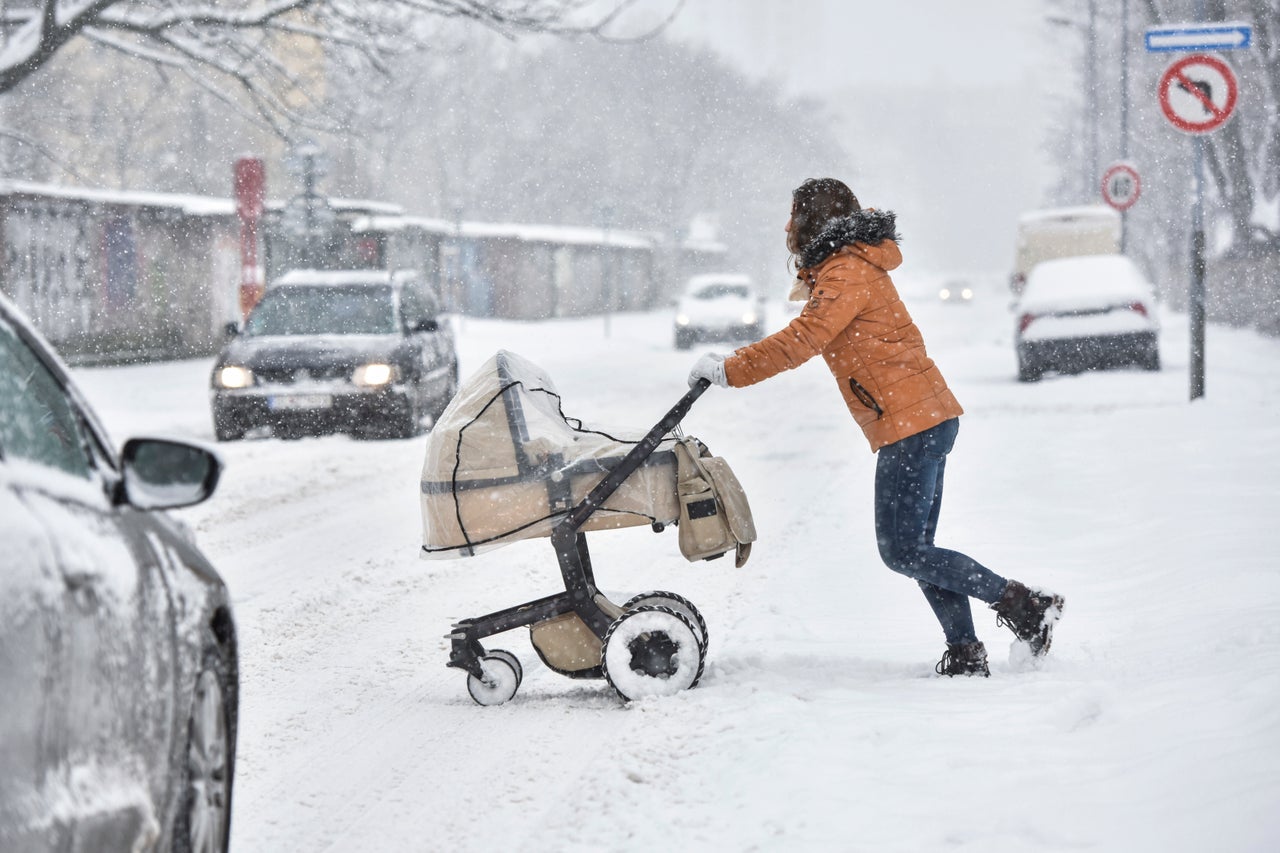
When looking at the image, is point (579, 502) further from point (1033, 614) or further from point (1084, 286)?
point (1084, 286)

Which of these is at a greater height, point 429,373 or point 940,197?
point 940,197

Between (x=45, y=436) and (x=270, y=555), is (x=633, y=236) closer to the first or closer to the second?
(x=270, y=555)

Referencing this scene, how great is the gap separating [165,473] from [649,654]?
2424 mm

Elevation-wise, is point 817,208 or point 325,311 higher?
point 325,311

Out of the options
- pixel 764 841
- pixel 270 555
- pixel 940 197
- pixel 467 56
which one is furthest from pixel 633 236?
pixel 940 197

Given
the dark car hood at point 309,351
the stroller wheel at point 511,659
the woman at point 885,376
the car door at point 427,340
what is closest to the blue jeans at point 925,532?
the woman at point 885,376

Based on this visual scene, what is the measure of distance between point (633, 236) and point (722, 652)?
56676 millimetres

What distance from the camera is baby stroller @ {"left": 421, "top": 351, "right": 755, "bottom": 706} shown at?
4930 millimetres

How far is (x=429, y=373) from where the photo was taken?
1552 centimetres

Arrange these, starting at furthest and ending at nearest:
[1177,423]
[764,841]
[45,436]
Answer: [1177,423]
[764,841]
[45,436]

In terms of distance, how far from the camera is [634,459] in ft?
16.1

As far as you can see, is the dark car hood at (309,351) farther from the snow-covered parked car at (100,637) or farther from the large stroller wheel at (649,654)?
the snow-covered parked car at (100,637)

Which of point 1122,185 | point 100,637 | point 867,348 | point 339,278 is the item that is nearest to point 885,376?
point 867,348

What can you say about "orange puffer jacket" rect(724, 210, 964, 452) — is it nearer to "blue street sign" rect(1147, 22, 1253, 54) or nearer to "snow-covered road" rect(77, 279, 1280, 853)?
"snow-covered road" rect(77, 279, 1280, 853)
